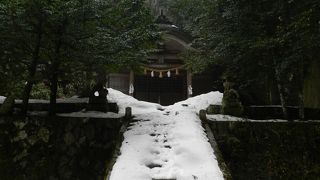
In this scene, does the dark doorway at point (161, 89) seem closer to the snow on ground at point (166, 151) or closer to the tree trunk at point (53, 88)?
the snow on ground at point (166, 151)

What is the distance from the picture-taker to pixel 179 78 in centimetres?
2219

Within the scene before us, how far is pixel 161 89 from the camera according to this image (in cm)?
2233

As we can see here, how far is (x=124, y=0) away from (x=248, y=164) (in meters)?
6.18

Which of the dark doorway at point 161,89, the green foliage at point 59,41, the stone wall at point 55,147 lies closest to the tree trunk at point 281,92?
the green foliage at point 59,41

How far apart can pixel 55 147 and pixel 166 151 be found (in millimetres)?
3652

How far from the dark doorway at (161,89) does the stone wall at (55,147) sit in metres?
10.9

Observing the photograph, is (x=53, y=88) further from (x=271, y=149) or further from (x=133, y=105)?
(x=271, y=149)

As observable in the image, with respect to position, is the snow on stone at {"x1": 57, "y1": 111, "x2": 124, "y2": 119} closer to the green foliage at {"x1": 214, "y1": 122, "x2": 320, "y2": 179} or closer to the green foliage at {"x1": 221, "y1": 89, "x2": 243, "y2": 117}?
the green foliage at {"x1": 214, "y1": 122, "x2": 320, "y2": 179}

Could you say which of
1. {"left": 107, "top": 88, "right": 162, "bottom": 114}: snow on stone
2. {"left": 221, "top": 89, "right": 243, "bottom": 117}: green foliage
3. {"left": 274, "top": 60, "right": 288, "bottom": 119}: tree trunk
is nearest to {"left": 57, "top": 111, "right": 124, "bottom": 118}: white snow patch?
{"left": 107, "top": 88, "right": 162, "bottom": 114}: snow on stone

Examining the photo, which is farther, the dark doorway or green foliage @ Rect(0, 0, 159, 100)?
the dark doorway

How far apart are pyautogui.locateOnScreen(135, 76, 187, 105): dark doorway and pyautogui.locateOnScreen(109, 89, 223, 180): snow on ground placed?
1030 centimetres

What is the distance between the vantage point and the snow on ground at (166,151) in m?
7.31

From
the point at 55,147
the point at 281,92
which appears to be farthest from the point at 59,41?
the point at 281,92

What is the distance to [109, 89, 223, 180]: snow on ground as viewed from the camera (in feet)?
24.0
